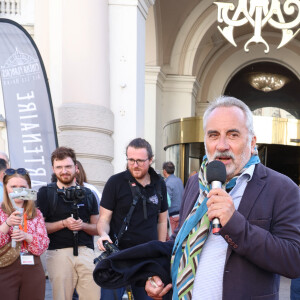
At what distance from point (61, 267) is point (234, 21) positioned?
8.11m

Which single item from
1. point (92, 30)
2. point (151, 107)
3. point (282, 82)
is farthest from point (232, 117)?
point (282, 82)

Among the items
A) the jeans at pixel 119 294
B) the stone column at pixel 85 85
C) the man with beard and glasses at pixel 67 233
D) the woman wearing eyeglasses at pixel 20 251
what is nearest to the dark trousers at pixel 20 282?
the woman wearing eyeglasses at pixel 20 251

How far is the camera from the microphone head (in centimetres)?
244

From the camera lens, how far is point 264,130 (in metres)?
14.9

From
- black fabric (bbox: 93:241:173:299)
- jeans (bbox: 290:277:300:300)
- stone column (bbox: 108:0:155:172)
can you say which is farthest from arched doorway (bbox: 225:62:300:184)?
black fabric (bbox: 93:241:173:299)

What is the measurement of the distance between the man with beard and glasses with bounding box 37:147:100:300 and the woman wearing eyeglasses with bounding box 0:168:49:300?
264mm

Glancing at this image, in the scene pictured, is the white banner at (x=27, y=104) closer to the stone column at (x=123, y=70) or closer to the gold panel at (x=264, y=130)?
the stone column at (x=123, y=70)

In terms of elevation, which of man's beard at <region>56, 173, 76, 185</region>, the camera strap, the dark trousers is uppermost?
man's beard at <region>56, 173, 76, 185</region>

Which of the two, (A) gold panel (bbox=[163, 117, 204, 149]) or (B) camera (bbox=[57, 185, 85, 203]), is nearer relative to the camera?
(B) camera (bbox=[57, 185, 85, 203])

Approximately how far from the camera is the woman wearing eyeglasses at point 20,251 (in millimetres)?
5047

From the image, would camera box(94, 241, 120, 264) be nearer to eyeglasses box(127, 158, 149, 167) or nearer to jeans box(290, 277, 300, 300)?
eyeglasses box(127, 158, 149, 167)

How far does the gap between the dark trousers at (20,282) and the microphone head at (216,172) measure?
9.97 feet

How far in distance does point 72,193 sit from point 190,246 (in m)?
2.98

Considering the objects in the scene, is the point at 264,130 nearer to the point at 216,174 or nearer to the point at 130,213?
the point at 130,213
